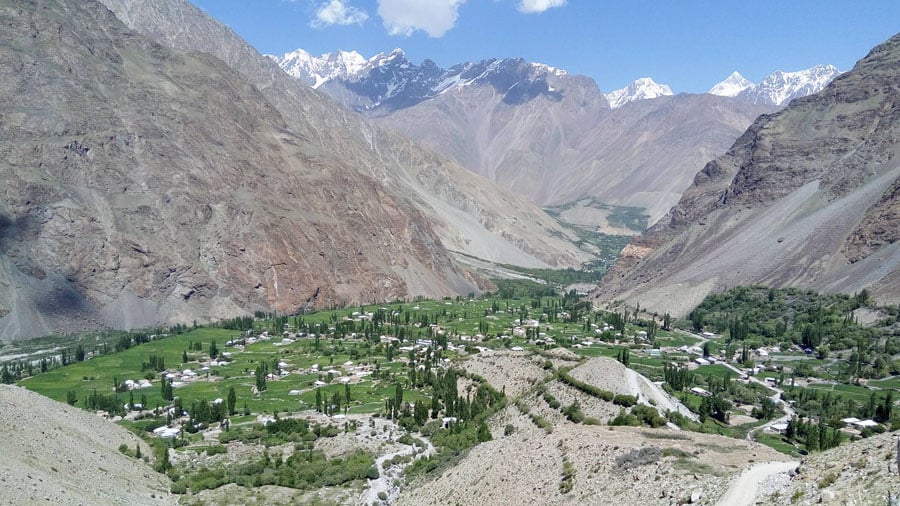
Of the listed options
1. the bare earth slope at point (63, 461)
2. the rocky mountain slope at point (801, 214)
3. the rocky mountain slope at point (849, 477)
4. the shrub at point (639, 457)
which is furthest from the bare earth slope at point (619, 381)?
the rocky mountain slope at point (801, 214)

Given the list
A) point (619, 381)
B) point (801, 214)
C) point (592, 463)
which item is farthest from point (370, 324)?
point (592, 463)

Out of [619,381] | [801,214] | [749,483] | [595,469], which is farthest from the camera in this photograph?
[801,214]

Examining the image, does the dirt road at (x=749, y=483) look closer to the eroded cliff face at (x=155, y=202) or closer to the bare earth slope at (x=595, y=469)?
the bare earth slope at (x=595, y=469)

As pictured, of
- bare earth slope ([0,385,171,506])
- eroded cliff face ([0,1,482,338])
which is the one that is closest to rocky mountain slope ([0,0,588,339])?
eroded cliff face ([0,1,482,338])

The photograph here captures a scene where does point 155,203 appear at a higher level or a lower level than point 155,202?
lower

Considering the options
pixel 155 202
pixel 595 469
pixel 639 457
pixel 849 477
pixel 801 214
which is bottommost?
pixel 595 469

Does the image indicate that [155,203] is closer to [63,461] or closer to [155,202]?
[155,202]
